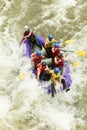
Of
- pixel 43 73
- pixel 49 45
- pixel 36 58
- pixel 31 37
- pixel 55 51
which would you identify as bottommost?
pixel 43 73

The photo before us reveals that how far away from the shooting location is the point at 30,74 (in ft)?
35.2

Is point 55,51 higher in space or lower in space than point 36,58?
higher

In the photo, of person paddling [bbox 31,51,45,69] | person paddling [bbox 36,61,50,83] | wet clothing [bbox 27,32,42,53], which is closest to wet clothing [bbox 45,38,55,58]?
person paddling [bbox 31,51,45,69]

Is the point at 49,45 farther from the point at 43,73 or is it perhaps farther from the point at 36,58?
the point at 43,73

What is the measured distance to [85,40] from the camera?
11.7 m

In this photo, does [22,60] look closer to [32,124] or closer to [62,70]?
[62,70]

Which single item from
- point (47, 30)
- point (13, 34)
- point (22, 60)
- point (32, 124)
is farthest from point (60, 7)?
point (32, 124)

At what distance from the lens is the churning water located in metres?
9.22

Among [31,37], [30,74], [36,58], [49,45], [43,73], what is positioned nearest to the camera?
[43,73]

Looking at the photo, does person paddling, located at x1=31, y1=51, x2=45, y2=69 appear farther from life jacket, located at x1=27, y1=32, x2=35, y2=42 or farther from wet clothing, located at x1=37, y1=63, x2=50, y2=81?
life jacket, located at x1=27, y1=32, x2=35, y2=42

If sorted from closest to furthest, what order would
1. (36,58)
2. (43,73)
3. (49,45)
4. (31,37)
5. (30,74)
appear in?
(43,73) → (36,58) → (49,45) → (30,74) → (31,37)

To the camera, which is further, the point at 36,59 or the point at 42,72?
the point at 36,59

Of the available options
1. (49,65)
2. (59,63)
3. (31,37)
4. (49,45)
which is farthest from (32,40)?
(59,63)

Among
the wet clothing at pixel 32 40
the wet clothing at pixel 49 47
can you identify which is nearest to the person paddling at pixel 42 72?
the wet clothing at pixel 49 47
